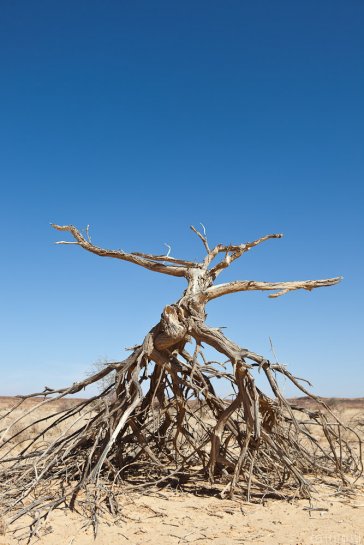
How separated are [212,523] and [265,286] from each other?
297cm

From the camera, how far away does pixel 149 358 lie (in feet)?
22.5

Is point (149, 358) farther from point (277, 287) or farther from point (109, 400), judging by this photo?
point (277, 287)

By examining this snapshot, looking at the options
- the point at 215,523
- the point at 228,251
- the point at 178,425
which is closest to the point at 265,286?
the point at 228,251

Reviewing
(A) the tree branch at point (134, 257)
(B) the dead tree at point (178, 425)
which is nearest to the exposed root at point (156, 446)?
(B) the dead tree at point (178, 425)

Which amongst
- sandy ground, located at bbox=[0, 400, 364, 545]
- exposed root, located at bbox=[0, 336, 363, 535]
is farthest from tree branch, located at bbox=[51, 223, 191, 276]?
sandy ground, located at bbox=[0, 400, 364, 545]

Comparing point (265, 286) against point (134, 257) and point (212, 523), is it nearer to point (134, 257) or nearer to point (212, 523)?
point (134, 257)

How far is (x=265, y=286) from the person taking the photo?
7016mm

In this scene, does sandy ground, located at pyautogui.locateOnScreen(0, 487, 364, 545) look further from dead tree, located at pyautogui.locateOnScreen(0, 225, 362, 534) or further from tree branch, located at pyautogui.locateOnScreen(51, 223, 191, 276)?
tree branch, located at pyautogui.locateOnScreen(51, 223, 191, 276)

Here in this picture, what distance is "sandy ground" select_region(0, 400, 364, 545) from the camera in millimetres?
4652

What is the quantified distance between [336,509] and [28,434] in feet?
29.6

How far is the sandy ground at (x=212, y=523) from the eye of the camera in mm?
4652

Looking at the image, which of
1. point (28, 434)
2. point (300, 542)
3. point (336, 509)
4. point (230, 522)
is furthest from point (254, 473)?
point (28, 434)

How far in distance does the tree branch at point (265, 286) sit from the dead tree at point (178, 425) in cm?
1

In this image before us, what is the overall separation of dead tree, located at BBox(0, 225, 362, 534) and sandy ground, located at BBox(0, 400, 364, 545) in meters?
0.27
